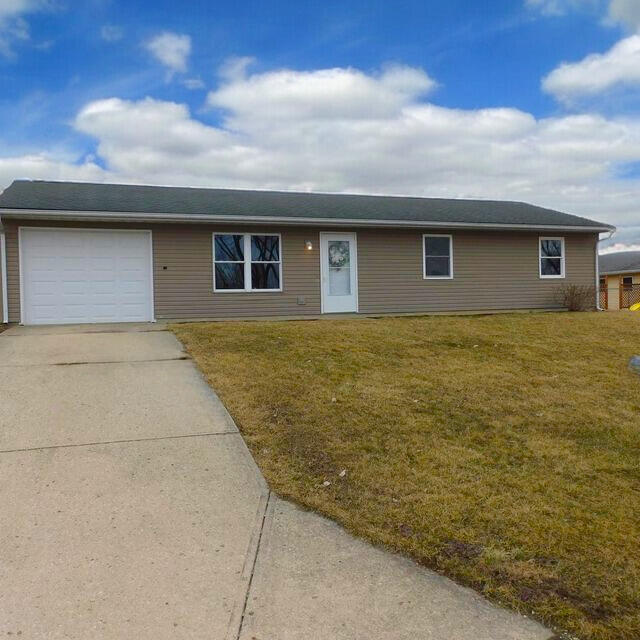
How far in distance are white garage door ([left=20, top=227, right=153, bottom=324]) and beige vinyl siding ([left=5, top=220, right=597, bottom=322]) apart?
0.70ft

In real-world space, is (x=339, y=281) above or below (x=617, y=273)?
below

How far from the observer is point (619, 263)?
37750mm

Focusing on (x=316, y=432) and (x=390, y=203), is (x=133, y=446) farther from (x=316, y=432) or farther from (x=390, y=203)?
(x=390, y=203)

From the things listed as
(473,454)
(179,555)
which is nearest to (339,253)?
(473,454)

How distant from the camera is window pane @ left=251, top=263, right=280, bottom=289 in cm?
1375

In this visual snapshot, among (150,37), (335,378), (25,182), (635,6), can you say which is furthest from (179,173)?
(335,378)

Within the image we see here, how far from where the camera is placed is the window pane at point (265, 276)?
45.1ft

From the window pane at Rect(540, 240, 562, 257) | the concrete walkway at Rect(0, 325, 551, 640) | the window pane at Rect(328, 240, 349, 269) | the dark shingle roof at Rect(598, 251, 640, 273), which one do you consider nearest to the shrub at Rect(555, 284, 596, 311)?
the window pane at Rect(540, 240, 562, 257)

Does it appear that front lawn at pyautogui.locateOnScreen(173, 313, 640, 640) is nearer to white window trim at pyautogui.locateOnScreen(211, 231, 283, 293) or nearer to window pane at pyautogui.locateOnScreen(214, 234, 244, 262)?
white window trim at pyautogui.locateOnScreen(211, 231, 283, 293)

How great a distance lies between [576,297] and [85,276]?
44.7 feet

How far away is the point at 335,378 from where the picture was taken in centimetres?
646

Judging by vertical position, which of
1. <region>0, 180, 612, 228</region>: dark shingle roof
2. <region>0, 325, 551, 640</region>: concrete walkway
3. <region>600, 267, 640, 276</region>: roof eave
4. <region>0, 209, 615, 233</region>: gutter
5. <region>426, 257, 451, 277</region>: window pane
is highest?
<region>0, 180, 612, 228</region>: dark shingle roof

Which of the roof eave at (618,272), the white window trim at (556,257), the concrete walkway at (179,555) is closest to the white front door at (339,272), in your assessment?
the white window trim at (556,257)

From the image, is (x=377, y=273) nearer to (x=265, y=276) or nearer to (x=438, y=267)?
(x=438, y=267)
